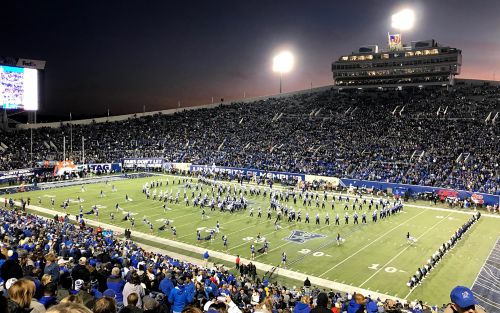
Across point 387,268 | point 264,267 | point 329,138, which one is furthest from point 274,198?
point 329,138

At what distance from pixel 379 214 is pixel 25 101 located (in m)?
48.6

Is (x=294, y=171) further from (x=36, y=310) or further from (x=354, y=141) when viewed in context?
(x=36, y=310)

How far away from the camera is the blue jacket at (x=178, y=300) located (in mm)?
6930

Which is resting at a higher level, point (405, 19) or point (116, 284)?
point (405, 19)

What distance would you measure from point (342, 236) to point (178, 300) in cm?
2033

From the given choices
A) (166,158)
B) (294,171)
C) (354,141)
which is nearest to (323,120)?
(354,141)

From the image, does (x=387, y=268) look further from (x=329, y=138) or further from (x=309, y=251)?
(x=329, y=138)

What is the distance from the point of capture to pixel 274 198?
3525cm

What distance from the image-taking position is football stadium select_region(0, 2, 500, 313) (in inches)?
368

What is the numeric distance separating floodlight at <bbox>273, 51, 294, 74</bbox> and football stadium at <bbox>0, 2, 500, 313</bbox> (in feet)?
0.81

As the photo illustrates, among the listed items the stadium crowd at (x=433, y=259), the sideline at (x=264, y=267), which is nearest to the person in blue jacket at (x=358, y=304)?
the sideline at (x=264, y=267)

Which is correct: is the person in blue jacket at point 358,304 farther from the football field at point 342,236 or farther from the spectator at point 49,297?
the football field at point 342,236

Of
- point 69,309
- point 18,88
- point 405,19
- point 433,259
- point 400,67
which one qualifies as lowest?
point 433,259

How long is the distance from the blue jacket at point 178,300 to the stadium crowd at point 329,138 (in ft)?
116
